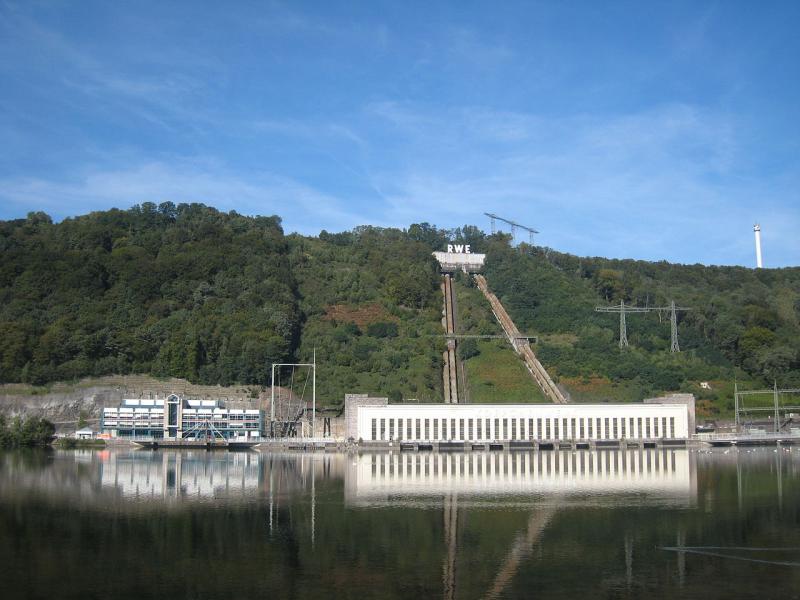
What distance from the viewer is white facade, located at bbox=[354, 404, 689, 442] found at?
80.4 metres

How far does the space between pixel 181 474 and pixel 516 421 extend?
3828 centimetres

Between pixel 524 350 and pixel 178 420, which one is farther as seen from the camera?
pixel 524 350

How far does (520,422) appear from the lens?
81.9 m

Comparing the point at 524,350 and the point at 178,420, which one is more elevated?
the point at 524,350

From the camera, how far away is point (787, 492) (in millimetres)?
44219

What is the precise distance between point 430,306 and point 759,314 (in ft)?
147

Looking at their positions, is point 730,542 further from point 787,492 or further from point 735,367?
point 735,367

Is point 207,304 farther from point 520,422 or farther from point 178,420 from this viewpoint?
point 520,422

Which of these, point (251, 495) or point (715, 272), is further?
point (715, 272)

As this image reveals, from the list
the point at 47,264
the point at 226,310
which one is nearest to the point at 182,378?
the point at 226,310

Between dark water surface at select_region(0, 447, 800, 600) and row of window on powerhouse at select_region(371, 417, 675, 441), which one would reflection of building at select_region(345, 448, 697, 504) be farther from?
row of window on powerhouse at select_region(371, 417, 675, 441)

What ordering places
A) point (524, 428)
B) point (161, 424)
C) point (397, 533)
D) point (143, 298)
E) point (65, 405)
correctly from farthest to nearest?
point (143, 298)
point (65, 405)
point (524, 428)
point (161, 424)
point (397, 533)

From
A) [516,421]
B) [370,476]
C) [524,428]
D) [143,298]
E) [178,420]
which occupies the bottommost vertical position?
[370,476]

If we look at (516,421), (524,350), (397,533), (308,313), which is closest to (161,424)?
(308,313)
